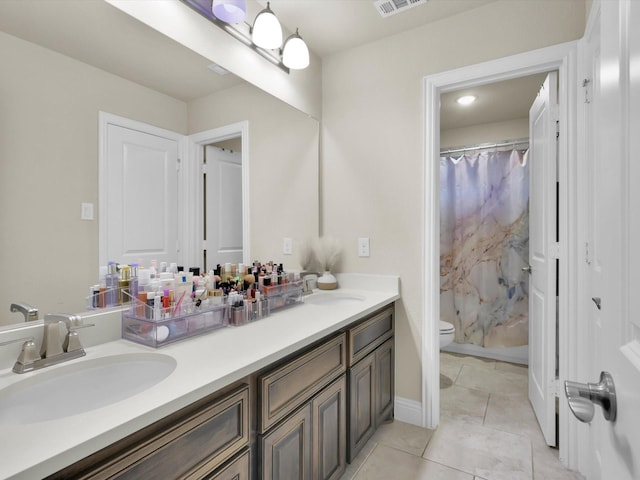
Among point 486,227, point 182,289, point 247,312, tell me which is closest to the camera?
point 182,289

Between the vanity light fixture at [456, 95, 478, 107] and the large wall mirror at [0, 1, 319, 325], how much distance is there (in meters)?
2.28

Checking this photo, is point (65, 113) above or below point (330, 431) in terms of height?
above

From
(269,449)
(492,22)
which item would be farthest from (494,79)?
(269,449)

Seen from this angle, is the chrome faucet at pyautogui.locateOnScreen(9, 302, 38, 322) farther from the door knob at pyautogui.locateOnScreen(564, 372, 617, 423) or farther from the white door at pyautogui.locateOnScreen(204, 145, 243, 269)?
the door knob at pyautogui.locateOnScreen(564, 372, 617, 423)

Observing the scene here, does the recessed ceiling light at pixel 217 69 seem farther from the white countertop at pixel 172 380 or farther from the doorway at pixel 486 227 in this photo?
the doorway at pixel 486 227

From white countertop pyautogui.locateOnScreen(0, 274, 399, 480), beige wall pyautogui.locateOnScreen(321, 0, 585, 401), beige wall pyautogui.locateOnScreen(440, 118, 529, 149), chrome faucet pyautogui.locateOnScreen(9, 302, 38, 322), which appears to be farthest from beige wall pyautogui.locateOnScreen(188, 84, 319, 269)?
beige wall pyautogui.locateOnScreen(440, 118, 529, 149)

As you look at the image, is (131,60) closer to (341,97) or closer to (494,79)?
(341,97)

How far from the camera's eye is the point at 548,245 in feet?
6.18

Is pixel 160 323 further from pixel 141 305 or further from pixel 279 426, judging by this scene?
pixel 279 426

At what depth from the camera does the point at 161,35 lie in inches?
57.4

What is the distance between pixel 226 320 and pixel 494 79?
1.93m

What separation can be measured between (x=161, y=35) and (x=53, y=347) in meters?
1.26

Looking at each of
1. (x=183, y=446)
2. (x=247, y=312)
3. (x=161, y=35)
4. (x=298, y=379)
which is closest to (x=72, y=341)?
(x=183, y=446)

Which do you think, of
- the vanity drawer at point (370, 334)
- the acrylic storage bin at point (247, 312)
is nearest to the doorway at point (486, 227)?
the vanity drawer at point (370, 334)
